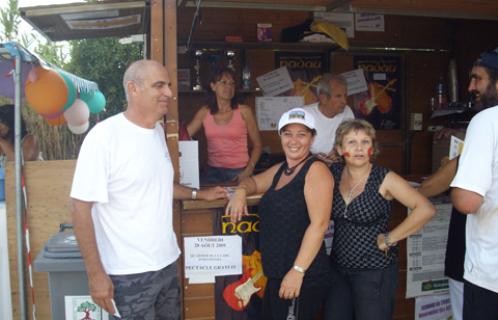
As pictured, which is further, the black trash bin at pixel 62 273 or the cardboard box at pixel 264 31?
the cardboard box at pixel 264 31

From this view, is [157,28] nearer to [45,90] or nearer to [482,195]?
[45,90]

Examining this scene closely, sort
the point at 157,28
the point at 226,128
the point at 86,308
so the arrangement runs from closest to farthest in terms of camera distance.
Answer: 1. the point at 86,308
2. the point at 157,28
3. the point at 226,128

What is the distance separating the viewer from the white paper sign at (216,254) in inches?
110

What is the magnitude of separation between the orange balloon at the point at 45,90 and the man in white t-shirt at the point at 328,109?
199 cm

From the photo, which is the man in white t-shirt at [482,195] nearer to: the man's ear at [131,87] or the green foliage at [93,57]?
the man's ear at [131,87]

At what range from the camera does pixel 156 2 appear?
8.56 ft

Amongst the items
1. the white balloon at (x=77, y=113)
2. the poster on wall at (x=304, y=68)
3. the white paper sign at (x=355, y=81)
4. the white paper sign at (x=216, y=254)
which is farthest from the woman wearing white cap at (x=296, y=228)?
the white paper sign at (x=355, y=81)

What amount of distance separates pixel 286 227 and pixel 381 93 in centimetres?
419

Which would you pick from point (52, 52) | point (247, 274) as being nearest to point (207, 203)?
point (247, 274)

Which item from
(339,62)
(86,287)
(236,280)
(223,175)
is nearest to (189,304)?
(236,280)

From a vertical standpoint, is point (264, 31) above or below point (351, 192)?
above

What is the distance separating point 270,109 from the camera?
18.7 feet

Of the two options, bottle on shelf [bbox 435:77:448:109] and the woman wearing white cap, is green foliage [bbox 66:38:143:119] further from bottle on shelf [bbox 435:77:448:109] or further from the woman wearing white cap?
the woman wearing white cap

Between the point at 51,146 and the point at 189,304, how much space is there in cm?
389
